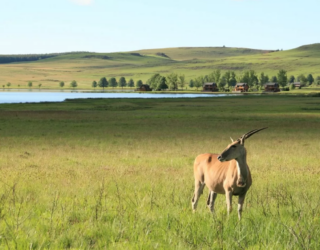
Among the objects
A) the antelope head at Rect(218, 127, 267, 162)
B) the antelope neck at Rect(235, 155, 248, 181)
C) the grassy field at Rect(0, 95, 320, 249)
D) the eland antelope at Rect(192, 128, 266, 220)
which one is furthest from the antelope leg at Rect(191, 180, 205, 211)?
the antelope head at Rect(218, 127, 267, 162)

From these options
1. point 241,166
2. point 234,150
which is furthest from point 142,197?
point 234,150

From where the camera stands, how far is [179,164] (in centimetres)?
2128

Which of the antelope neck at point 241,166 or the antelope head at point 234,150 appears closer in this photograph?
the antelope head at point 234,150

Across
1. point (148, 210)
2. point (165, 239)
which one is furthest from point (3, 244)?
point (148, 210)

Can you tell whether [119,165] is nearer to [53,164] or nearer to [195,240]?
[53,164]

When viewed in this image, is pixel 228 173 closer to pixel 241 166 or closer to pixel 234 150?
pixel 241 166

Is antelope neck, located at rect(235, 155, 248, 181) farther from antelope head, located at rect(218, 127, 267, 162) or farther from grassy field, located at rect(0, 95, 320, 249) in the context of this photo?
grassy field, located at rect(0, 95, 320, 249)

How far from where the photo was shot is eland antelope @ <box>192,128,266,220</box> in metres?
9.59

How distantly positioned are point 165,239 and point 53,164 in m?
13.1

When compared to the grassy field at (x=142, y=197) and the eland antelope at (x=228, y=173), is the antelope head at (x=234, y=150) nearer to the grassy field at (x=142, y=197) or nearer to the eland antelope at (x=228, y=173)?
the eland antelope at (x=228, y=173)

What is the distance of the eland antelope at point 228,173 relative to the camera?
9586 mm

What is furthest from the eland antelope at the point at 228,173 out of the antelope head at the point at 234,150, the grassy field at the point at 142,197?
the grassy field at the point at 142,197

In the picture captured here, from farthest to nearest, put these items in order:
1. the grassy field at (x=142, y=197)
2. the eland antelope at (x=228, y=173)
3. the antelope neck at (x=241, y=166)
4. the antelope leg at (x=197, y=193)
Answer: the antelope leg at (x=197, y=193) < the antelope neck at (x=241, y=166) < the eland antelope at (x=228, y=173) < the grassy field at (x=142, y=197)

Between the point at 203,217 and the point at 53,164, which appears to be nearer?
the point at 203,217
